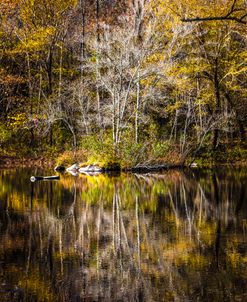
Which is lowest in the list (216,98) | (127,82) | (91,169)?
(91,169)

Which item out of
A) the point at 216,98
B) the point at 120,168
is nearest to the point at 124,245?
the point at 120,168

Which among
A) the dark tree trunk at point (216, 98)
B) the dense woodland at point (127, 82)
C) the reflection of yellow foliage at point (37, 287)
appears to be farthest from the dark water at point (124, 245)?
the dark tree trunk at point (216, 98)

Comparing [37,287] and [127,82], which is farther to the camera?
[127,82]

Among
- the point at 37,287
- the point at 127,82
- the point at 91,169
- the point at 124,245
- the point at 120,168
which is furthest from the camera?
the point at 127,82

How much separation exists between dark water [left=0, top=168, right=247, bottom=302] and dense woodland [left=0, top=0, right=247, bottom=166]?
1375cm

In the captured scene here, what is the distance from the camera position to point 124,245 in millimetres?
10797

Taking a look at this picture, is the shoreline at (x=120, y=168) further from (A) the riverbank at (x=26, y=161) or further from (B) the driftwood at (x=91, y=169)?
(B) the driftwood at (x=91, y=169)

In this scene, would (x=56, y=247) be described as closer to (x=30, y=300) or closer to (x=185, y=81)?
(x=30, y=300)

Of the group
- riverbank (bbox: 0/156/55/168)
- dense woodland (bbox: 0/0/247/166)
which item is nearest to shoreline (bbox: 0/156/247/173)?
riverbank (bbox: 0/156/55/168)

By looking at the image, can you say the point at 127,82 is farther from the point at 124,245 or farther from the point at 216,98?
the point at 124,245

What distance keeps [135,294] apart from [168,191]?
12.6 meters

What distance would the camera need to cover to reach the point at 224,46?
3697 centimetres

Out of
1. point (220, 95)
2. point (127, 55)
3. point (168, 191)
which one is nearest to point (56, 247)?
point (168, 191)

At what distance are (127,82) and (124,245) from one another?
26.4 m
